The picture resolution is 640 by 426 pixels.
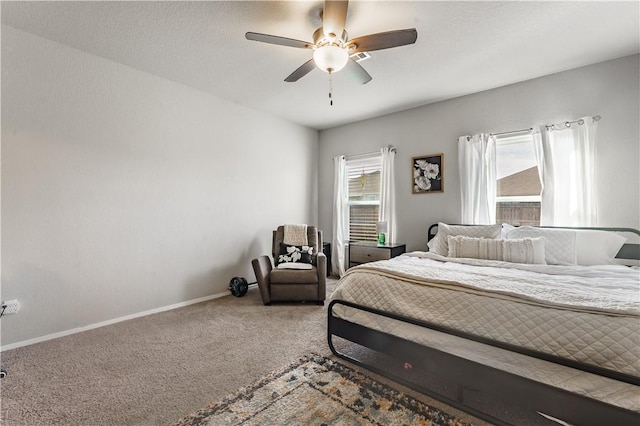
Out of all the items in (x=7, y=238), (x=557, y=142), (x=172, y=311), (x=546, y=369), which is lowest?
(x=172, y=311)

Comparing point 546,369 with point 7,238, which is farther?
point 7,238

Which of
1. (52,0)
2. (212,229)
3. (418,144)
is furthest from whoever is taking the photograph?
(418,144)

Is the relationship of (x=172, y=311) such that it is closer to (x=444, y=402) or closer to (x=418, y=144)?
(x=444, y=402)

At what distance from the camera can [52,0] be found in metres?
2.10

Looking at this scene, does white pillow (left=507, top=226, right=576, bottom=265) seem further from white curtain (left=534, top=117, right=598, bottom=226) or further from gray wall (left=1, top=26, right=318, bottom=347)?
gray wall (left=1, top=26, right=318, bottom=347)

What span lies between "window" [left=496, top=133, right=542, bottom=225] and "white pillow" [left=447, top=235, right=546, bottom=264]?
0.89m

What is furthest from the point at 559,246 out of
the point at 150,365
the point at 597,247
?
the point at 150,365

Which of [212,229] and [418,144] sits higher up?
[418,144]

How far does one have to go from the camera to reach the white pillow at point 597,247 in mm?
2596

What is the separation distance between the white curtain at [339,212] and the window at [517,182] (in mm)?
2374

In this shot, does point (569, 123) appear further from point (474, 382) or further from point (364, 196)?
point (474, 382)

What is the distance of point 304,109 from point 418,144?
1.82 meters

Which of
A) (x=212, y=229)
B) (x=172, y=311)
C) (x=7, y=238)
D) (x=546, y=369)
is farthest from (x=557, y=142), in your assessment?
(x=7, y=238)

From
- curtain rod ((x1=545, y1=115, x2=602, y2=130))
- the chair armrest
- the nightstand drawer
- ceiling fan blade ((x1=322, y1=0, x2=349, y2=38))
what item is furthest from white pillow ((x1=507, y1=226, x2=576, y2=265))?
the chair armrest
